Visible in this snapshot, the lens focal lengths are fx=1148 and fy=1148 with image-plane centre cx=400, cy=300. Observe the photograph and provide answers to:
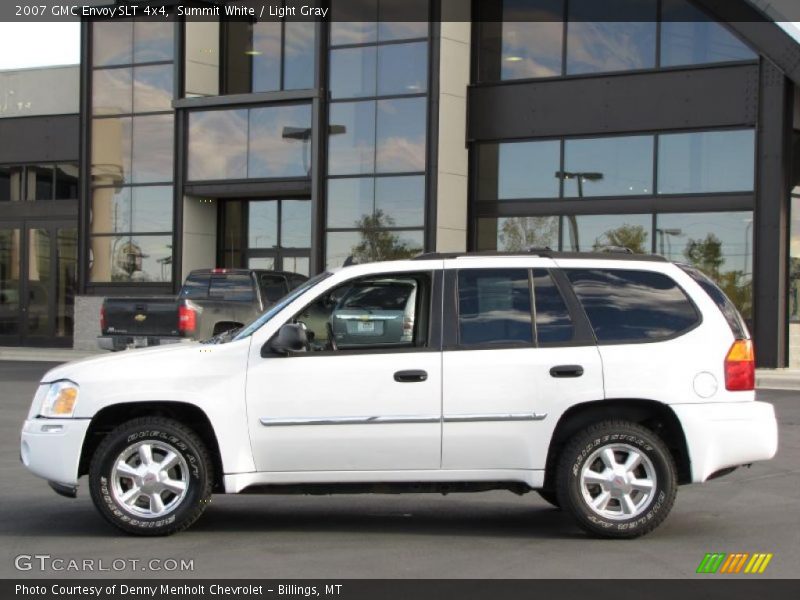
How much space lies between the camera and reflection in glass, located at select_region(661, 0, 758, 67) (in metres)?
23.8

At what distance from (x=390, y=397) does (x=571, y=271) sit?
149 cm

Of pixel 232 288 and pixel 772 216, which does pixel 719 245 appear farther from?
pixel 232 288

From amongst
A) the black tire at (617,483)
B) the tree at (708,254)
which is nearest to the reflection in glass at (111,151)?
the tree at (708,254)

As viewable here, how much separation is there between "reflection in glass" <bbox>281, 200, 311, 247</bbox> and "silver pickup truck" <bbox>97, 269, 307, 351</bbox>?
624cm

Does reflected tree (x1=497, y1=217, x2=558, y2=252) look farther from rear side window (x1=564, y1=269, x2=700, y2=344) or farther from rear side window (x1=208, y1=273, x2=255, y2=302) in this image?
rear side window (x1=564, y1=269, x2=700, y2=344)

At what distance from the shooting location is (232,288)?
21281 mm

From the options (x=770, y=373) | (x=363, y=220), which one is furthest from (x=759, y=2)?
(x=363, y=220)

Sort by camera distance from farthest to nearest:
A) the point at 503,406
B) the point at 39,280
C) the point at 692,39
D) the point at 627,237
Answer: the point at 39,280
the point at 627,237
the point at 692,39
the point at 503,406

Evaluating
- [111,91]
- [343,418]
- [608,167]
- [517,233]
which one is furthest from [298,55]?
[343,418]

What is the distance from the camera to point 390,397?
7191 millimetres

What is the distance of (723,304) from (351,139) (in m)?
19.7

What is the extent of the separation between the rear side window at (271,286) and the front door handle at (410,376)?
14.2 meters

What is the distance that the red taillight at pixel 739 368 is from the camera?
7355 millimetres

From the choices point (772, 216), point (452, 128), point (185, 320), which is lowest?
point (185, 320)
